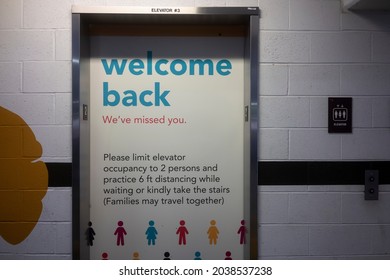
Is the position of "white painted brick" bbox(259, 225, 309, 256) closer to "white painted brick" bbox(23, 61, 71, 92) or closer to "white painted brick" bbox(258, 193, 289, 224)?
"white painted brick" bbox(258, 193, 289, 224)

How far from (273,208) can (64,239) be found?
4.18ft

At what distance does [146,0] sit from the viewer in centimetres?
191

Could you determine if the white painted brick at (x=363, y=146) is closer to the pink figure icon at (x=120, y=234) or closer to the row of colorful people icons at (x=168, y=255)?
the row of colorful people icons at (x=168, y=255)

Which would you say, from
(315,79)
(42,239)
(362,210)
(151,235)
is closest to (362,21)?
(315,79)

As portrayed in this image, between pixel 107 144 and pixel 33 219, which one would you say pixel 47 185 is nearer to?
pixel 33 219

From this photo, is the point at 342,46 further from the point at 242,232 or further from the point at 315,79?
the point at 242,232

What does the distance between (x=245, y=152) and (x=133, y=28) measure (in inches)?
41.8

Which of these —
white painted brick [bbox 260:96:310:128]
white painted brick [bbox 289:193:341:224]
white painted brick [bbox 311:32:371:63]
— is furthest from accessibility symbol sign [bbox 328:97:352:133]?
white painted brick [bbox 289:193:341:224]

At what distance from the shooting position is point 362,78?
1953 millimetres

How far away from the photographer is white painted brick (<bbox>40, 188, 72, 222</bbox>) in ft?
6.34

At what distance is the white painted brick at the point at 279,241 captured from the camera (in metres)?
1.97

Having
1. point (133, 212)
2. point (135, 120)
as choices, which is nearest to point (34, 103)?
point (135, 120)

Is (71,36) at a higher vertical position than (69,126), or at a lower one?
higher

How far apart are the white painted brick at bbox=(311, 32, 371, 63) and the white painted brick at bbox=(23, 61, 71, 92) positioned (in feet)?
4.91
